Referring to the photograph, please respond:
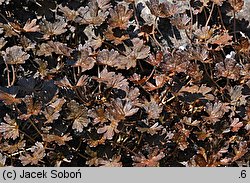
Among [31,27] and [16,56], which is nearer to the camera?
[16,56]

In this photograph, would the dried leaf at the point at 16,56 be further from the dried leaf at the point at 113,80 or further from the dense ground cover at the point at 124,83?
the dried leaf at the point at 113,80

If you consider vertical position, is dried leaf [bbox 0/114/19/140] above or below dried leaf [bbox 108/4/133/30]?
below

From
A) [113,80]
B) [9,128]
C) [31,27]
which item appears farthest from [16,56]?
[113,80]

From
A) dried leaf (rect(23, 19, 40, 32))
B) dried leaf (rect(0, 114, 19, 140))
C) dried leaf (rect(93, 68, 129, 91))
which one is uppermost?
dried leaf (rect(23, 19, 40, 32))

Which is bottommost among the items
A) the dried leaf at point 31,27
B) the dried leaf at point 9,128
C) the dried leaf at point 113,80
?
the dried leaf at point 9,128

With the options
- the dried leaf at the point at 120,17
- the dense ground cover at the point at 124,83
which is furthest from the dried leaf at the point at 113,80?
the dried leaf at the point at 120,17

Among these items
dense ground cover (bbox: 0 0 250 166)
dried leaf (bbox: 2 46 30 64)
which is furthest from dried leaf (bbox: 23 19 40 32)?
dried leaf (bbox: 2 46 30 64)

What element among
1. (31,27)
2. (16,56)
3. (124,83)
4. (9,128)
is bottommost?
(9,128)

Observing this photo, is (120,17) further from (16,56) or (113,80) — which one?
(16,56)

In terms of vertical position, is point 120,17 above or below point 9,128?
above

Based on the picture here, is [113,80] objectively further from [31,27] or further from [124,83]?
[31,27]

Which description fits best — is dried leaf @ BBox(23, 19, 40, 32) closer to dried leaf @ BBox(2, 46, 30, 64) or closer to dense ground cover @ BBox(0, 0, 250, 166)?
dense ground cover @ BBox(0, 0, 250, 166)

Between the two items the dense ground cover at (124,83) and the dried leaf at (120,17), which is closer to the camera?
the dense ground cover at (124,83)

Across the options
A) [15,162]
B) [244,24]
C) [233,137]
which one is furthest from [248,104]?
[15,162]
